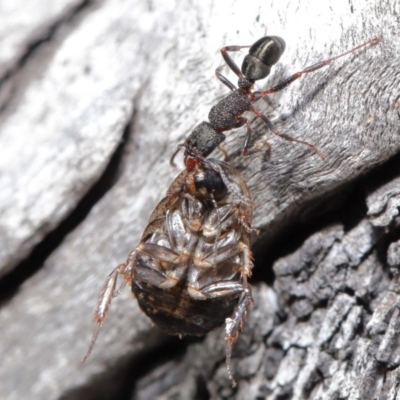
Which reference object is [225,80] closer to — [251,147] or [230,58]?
[230,58]

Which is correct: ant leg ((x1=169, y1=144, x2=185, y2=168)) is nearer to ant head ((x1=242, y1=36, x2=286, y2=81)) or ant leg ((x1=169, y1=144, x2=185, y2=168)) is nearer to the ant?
the ant

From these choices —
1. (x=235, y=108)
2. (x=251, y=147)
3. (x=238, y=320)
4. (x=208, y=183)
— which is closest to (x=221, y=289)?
(x=238, y=320)

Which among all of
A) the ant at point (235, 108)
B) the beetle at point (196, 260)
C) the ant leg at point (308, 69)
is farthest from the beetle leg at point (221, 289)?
the ant leg at point (308, 69)

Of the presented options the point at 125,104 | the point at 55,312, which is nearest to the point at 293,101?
the point at 125,104

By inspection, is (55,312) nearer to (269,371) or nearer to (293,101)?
(269,371)

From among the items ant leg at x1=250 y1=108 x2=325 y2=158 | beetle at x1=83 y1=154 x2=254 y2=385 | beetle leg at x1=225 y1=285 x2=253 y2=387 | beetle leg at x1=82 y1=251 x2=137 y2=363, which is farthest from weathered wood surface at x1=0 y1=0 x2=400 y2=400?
beetle leg at x1=82 y1=251 x2=137 y2=363

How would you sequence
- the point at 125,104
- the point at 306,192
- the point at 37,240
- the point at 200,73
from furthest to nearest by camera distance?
the point at 37,240 < the point at 125,104 < the point at 200,73 < the point at 306,192
